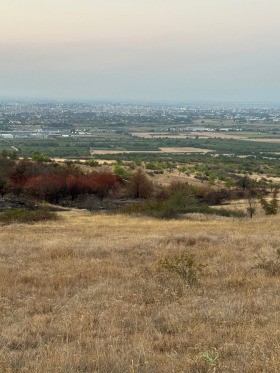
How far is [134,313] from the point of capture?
612 centimetres

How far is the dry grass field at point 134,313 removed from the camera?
438 cm

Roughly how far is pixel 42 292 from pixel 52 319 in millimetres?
1494

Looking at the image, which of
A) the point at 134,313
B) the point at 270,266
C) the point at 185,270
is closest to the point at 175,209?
the point at 270,266

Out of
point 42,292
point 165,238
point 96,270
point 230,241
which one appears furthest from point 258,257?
point 42,292

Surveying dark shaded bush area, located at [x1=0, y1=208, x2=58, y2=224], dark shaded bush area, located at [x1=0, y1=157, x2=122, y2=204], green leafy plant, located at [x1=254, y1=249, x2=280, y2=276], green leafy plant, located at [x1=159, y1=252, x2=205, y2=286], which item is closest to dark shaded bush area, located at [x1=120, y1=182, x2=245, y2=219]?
dark shaded bush area, located at [x1=0, y1=157, x2=122, y2=204]

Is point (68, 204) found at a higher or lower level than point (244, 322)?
lower

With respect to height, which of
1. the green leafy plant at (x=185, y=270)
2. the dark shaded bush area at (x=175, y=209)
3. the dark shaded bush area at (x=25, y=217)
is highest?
the green leafy plant at (x=185, y=270)

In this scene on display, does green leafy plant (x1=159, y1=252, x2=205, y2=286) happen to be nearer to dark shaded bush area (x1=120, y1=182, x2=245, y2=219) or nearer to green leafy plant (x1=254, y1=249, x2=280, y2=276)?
green leafy plant (x1=254, y1=249, x2=280, y2=276)

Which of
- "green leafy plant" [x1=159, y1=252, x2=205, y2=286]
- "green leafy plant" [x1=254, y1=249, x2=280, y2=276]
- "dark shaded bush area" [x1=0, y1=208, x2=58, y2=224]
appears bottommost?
"dark shaded bush area" [x1=0, y1=208, x2=58, y2=224]

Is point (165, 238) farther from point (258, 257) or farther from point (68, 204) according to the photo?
point (68, 204)

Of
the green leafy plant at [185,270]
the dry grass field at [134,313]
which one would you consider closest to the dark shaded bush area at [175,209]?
the dry grass field at [134,313]

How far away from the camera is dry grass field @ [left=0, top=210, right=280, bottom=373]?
4375 mm

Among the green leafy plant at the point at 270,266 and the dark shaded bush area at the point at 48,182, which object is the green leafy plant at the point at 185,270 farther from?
the dark shaded bush area at the point at 48,182

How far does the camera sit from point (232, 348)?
471cm
